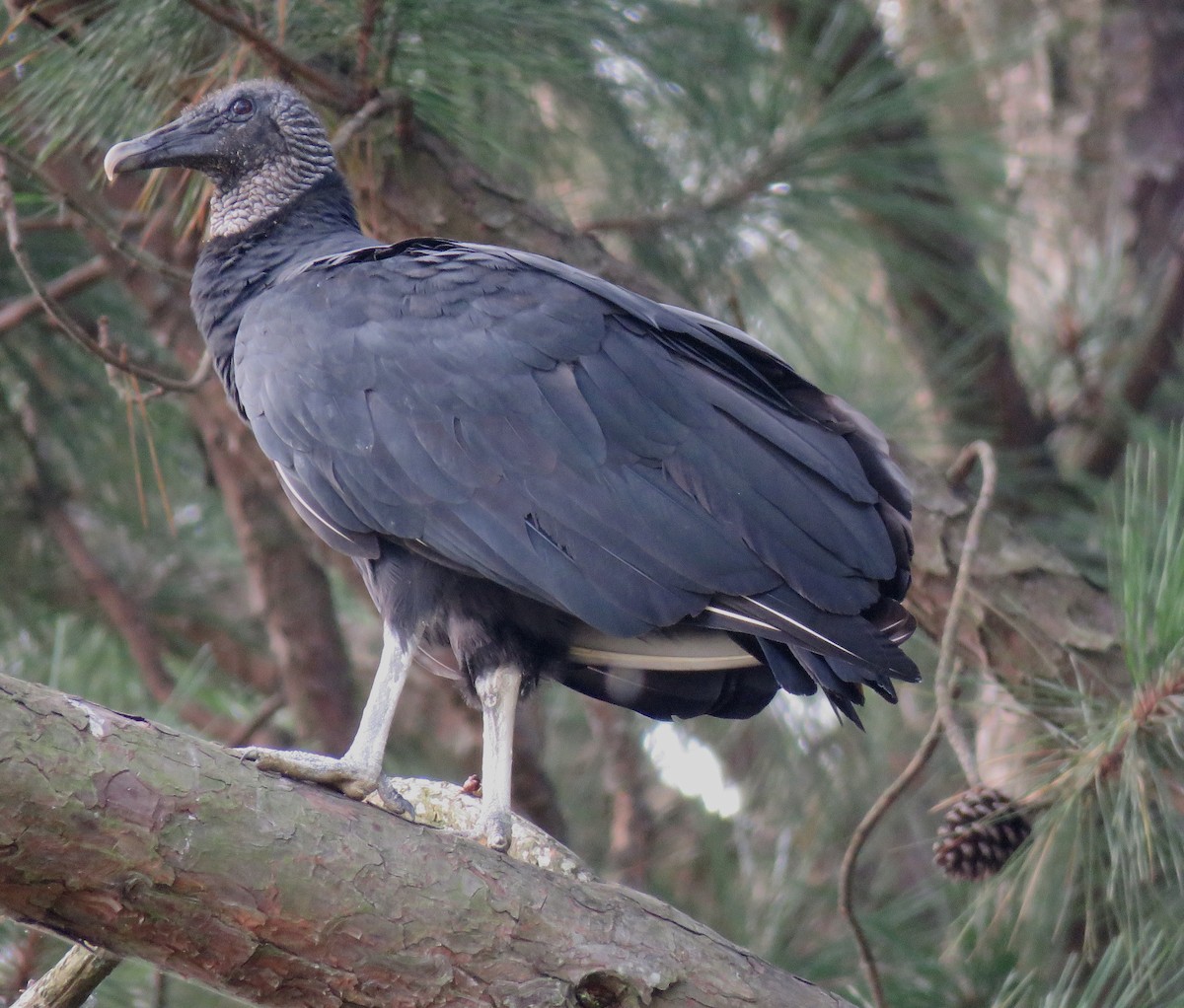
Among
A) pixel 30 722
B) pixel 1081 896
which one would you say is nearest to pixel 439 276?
pixel 30 722

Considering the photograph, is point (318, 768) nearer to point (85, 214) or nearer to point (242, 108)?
point (85, 214)

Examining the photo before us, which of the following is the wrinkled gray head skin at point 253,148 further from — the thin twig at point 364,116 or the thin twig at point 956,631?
the thin twig at point 956,631

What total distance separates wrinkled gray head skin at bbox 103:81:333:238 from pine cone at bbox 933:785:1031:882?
1.88m

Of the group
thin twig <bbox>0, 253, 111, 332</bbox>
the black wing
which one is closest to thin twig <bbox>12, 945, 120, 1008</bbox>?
the black wing

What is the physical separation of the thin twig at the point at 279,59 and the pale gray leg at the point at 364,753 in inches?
46.7

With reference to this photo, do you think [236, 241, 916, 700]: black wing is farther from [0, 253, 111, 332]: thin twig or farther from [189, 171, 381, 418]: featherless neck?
[0, 253, 111, 332]: thin twig

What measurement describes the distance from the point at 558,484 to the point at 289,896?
0.89m

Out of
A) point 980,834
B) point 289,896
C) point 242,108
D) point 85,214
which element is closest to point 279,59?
point 242,108

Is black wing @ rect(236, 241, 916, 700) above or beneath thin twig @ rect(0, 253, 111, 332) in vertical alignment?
above

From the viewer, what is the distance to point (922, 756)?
240 centimetres

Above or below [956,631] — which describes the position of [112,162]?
above

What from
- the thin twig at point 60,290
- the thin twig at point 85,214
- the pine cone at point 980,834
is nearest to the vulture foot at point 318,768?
the pine cone at point 980,834

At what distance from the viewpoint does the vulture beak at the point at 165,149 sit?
2711 millimetres

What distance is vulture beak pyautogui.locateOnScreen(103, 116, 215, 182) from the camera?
271 centimetres
